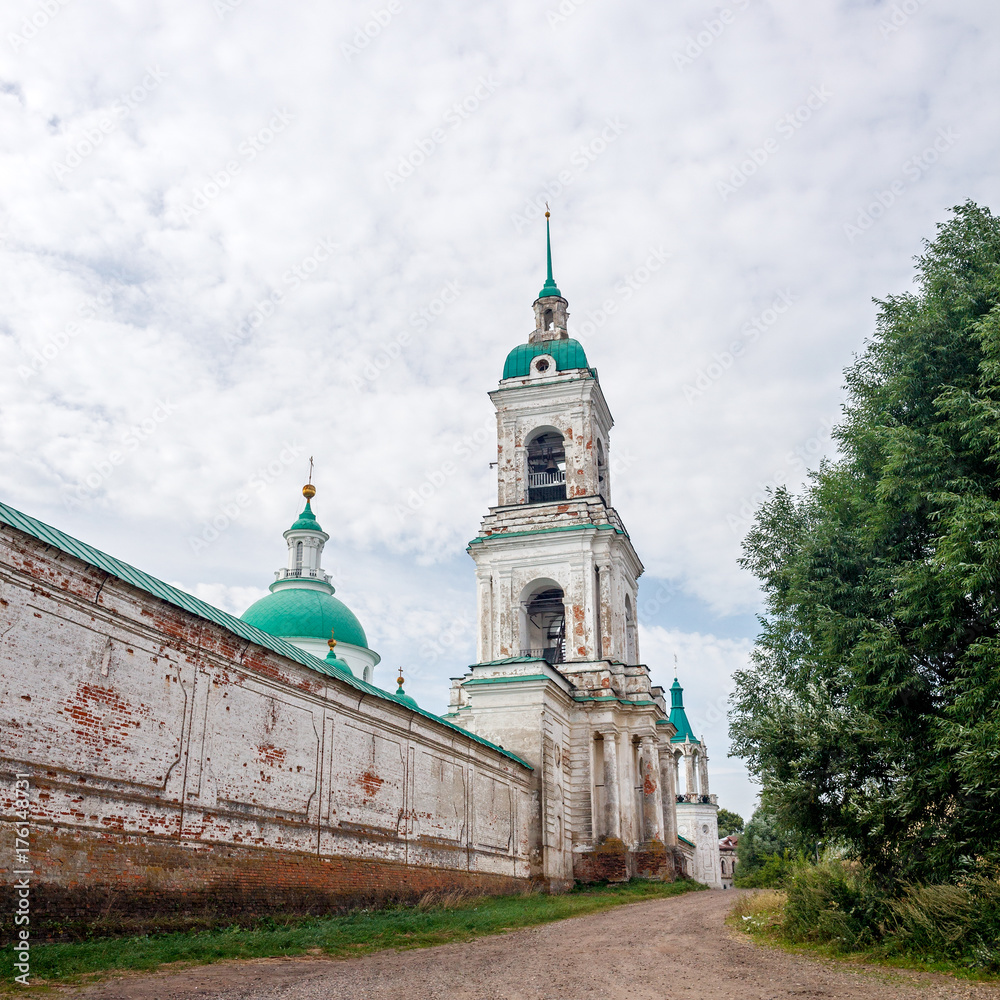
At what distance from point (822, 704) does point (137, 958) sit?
9493 mm

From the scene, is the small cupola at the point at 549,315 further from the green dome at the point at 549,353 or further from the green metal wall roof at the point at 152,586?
the green metal wall roof at the point at 152,586

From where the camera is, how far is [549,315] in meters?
39.3

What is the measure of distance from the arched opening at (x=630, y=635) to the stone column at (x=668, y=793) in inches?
146

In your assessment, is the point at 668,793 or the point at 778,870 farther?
the point at 668,793

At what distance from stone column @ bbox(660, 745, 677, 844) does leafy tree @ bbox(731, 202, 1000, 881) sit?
2096cm

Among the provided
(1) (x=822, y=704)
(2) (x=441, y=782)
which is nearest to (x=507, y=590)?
(2) (x=441, y=782)

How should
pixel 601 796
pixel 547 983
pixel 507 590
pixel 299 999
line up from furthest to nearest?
pixel 507 590 → pixel 601 796 → pixel 547 983 → pixel 299 999

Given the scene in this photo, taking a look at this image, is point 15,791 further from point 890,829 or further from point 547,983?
point 890,829

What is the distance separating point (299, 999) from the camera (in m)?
8.06

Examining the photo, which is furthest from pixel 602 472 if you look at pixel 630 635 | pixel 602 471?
pixel 630 635

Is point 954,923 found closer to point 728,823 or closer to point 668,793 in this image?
point 668,793

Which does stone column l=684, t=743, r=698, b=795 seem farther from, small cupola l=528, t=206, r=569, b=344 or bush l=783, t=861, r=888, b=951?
bush l=783, t=861, r=888, b=951

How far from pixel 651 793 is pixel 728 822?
64.9m

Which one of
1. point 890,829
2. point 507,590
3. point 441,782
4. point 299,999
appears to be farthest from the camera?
point 507,590
